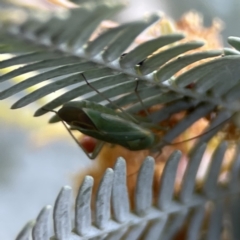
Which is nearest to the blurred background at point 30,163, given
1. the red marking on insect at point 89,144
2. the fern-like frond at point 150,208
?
the red marking on insect at point 89,144

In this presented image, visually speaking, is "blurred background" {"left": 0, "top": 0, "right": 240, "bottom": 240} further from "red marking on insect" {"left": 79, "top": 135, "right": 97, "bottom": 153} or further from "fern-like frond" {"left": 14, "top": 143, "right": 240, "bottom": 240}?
"fern-like frond" {"left": 14, "top": 143, "right": 240, "bottom": 240}

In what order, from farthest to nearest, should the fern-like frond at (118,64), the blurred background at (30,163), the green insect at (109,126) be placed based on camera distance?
the blurred background at (30,163), the green insect at (109,126), the fern-like frond at (118,64)

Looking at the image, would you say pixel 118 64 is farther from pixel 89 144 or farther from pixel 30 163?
pixel 30 163

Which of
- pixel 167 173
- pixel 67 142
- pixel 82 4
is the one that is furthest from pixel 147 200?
pixel 67 142

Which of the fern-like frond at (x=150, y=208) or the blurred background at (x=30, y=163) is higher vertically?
the blurred background at (x=30, y=163)

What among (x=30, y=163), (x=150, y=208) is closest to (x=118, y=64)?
(x=150, y=208)

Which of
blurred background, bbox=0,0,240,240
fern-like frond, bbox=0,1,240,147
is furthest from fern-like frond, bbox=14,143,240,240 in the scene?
blurred background, bbox=0,0,240,240

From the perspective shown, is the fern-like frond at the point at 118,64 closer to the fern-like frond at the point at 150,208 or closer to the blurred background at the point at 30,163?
the fern-like frond at the point at 150,208
